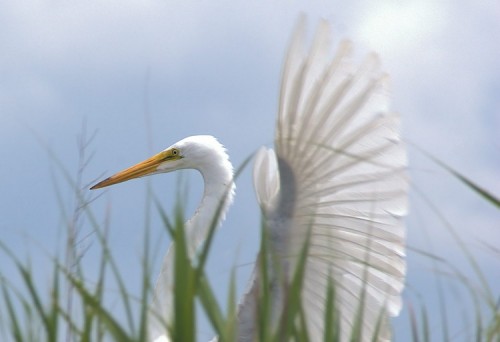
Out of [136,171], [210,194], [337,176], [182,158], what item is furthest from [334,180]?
[136,171]

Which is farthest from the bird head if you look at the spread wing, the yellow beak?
the spread wing

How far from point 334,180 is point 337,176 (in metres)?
0.04

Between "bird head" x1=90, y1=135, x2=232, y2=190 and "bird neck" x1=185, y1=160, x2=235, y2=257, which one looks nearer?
"bird neck" x1=185, y1=160, x2=235, y2=257

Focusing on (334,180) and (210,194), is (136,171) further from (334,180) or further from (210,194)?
(334,180)

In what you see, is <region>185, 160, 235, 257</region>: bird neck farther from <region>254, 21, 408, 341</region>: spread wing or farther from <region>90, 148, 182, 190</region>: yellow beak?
<region>254, 21, 408, 341</region>: spread wing

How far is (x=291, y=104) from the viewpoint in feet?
13.6

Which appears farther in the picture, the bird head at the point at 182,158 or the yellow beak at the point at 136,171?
the yellow beak at the point at 136,171

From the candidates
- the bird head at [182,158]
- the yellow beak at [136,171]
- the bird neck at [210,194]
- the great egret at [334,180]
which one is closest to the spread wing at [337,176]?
the great egret at [334,180]

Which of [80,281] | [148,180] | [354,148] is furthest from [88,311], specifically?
[354,148]

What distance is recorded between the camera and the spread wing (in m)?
4.20

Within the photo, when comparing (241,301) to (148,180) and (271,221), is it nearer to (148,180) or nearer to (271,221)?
(271,221)

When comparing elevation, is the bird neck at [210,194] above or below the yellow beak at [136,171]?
below

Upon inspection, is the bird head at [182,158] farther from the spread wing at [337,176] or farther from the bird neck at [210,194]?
the spread wing at [337,176]

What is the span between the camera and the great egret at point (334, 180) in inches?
165
